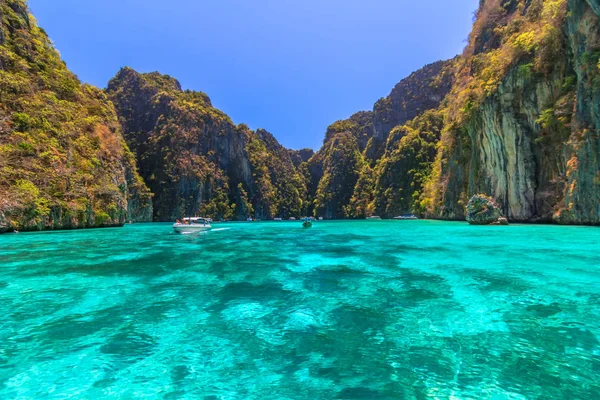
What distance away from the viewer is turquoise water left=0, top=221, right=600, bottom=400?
481 cm

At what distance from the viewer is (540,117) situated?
4197 centimetres

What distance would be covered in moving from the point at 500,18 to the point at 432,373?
275ft

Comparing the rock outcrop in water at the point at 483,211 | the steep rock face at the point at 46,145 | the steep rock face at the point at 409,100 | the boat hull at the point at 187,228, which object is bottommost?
the boat hull at the point at 187,228

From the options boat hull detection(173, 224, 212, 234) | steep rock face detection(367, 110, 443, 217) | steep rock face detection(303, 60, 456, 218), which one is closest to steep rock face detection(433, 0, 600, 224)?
boat hull detection(173, 224, 212, 234)

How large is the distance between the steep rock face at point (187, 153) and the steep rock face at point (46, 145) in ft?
191

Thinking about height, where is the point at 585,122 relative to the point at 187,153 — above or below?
below

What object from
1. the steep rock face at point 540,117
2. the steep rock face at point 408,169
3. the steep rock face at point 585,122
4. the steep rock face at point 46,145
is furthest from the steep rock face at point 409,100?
the steep rock face at point 46,145

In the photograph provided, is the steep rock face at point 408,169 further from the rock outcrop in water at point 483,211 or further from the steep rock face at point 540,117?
the rock outcrop in water at point 483,211

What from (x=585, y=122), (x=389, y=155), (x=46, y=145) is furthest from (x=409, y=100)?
(x=46, y=145)

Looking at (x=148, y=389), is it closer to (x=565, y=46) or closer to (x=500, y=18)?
(x=565, y=46)

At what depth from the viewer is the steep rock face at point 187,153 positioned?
120 metres

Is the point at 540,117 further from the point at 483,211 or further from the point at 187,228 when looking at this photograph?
the point at 187,228

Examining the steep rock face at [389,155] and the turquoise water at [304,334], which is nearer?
the turquoise water at [304,334]

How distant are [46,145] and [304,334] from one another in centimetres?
4963
